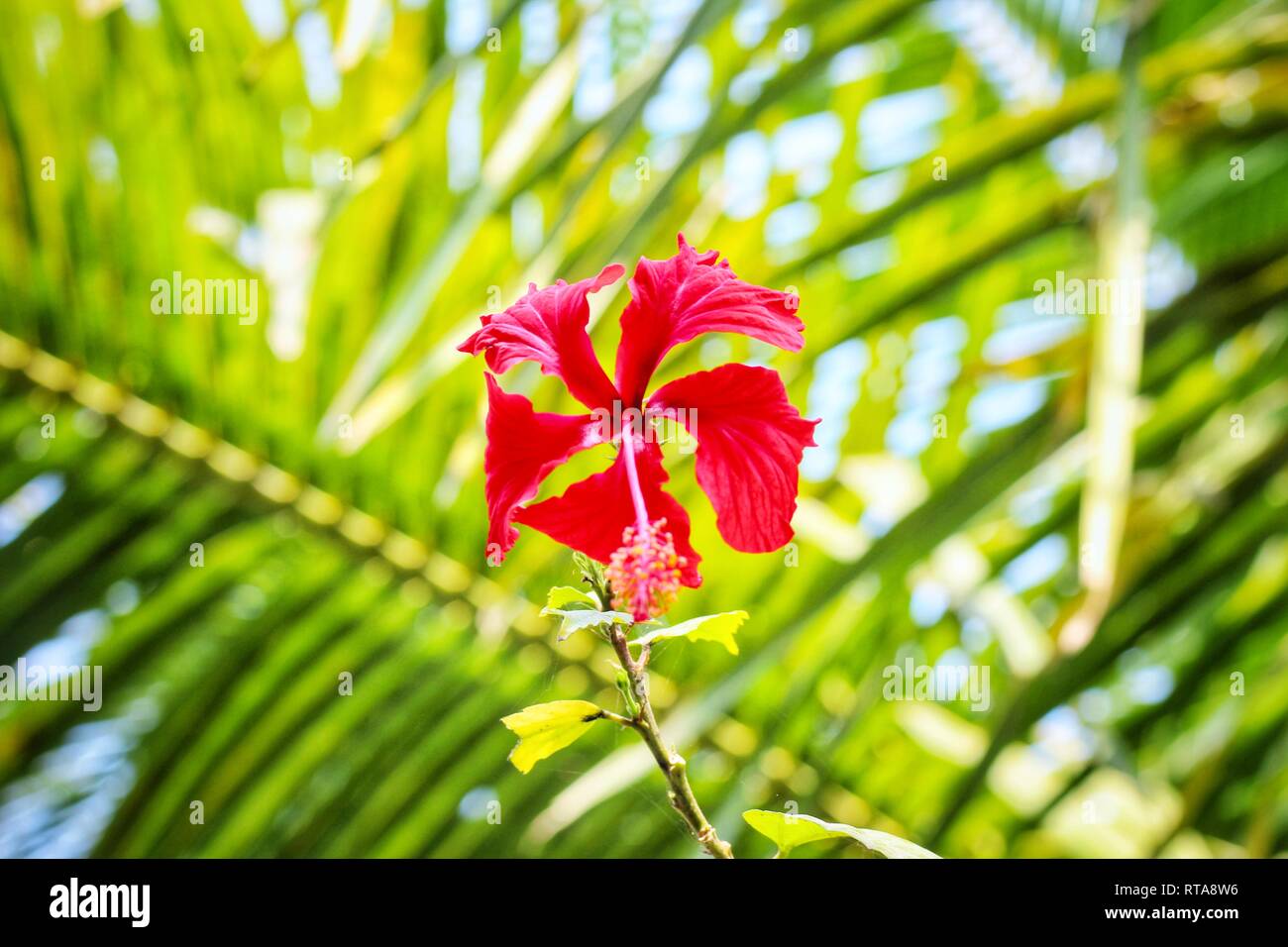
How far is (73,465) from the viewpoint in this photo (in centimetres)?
95

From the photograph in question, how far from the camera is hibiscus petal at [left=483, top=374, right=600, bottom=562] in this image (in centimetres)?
23

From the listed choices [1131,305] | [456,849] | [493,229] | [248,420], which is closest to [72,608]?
[248,420]

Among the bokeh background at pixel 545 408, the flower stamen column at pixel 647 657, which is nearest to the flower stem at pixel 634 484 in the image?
the flower stamen column at pixel 647 657

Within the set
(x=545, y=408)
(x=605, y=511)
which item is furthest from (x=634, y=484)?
(x=545, y=408)

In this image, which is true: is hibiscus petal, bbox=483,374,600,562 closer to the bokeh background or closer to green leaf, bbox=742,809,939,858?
green leaf, bbox=742,809,939,858

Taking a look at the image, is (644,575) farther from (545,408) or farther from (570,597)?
(545,408)

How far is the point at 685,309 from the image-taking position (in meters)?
0.25

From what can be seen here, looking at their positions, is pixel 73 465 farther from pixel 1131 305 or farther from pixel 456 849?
pixel 1131 305

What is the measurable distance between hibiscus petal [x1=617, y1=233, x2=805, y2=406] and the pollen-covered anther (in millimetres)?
Result: 45

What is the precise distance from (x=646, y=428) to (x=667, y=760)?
75 millimetres

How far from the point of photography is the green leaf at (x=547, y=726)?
23 cm

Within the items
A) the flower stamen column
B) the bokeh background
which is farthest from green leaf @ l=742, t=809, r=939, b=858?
the bokeh background

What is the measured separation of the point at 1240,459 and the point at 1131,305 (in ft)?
1.15

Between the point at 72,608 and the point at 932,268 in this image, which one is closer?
the point at 932,268
